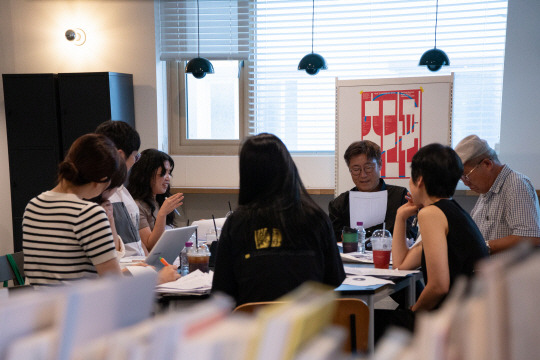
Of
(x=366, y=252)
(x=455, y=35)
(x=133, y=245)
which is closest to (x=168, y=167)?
(x=133, y=245)

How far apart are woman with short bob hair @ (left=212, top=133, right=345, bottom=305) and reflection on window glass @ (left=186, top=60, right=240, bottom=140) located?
12.9ft

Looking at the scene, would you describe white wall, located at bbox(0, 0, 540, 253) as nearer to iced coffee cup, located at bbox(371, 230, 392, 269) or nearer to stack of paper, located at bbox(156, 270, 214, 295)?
iced coffee cup, located at bbox(371, 230, 392, 269)

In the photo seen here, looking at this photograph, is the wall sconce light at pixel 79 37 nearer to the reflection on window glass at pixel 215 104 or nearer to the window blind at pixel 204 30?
the window blind at pixel 204 30

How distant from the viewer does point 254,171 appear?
7.23ft

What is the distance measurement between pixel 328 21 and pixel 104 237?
4345 mm

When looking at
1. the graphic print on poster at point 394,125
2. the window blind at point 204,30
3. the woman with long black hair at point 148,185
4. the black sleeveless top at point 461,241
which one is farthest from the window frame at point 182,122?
the black sleeveless top at point 461,241

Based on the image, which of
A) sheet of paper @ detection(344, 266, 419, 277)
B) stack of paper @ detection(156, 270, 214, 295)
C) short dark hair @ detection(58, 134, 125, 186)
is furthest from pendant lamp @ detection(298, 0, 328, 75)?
short dark hair @ detection(58, 134, 125, 186)

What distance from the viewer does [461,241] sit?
241 centimetres

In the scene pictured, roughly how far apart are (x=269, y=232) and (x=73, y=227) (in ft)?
2.40

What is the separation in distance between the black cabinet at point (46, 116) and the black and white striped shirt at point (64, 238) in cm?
343

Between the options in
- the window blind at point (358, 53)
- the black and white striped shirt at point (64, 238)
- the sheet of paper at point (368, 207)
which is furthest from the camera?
the window blind at point (358, 53)

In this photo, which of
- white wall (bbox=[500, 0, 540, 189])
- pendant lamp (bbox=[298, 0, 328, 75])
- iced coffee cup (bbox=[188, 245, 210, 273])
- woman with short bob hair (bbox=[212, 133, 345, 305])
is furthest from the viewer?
white wall (bbox=[500, 0, 540, 189])

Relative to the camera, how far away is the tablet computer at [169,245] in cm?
285

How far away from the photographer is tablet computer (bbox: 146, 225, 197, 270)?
2.85m
